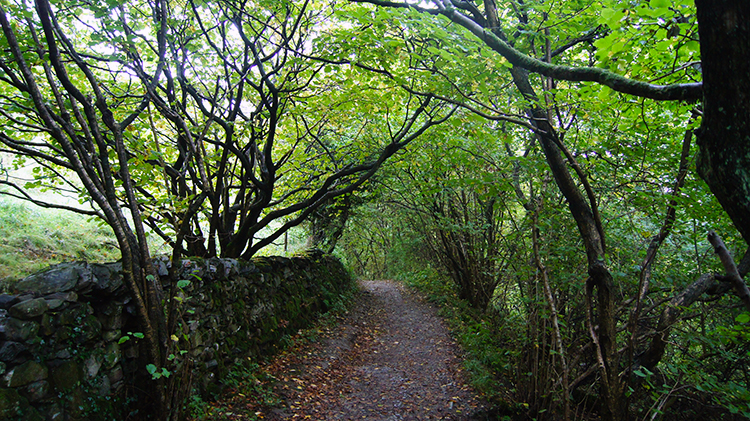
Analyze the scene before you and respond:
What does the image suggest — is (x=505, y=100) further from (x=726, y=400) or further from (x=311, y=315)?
(x=311, y=315)

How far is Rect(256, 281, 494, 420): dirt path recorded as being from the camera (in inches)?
187

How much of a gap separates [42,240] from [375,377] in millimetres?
5431

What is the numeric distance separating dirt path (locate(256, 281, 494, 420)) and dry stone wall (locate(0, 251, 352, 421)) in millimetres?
956

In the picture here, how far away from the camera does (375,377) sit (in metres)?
5.98

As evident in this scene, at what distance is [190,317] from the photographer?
13.8 feet

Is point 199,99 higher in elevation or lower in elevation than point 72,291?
higher

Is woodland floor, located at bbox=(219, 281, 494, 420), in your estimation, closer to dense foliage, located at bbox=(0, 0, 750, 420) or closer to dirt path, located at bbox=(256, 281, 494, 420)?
dirt path, located at bbox=(256, 281, 494, 420)

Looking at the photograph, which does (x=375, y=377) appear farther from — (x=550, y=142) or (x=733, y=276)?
(x=733, y=276)

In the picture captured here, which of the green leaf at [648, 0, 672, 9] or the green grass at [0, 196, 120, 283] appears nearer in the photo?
the green leaf at [648, 0, 672, 9]

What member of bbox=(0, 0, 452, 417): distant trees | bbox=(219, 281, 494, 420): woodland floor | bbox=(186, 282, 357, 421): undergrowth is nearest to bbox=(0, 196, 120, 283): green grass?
bbox=(0, 0, 452, 417): distant trees

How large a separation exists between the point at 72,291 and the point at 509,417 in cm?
467

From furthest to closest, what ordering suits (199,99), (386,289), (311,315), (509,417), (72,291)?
1. (386,289)
2. (311,315)
3. (199,99)
4. (509,417)
5. (72,291)

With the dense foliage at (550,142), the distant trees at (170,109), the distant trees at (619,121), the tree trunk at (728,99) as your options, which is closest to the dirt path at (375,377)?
the dense foliage at (550,142)

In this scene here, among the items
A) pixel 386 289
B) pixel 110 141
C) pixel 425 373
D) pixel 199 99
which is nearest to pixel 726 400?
pixel 425 373
